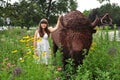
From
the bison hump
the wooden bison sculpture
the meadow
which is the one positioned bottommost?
the meadow

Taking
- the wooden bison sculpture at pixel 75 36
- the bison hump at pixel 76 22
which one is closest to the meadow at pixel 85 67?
the wooden bison sculpture at pixel 75 36

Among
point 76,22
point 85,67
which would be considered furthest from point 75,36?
point 85,67

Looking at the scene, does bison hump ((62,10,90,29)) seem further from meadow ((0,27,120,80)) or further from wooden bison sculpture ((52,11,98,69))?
meadow ((0,27,120,80))

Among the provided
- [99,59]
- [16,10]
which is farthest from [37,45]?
[16,10]

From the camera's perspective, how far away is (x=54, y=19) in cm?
6888

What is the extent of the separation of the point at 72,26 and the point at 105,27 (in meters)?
1.21

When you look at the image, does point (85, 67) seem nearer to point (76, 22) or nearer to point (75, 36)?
Answer: point (75, 36)

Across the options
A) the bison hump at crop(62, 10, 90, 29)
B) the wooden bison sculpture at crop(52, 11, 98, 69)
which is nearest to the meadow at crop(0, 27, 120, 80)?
the wooden bison sculpture at crop(52, 11, 98, 69)

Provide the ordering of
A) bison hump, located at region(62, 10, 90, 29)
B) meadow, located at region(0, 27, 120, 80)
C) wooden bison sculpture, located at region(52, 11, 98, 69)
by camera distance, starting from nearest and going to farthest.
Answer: meadow, located at region(0, 27, 120, 80)
wooden bison sculpture, located at region(52, 11, 98, 69)
bison hump, located at region(62, 10, 90, 29)

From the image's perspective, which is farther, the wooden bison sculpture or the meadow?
the wooden bison sculpture

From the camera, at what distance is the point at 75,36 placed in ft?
Answer: 26.3

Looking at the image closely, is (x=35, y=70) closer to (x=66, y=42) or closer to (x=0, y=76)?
(x=0, y=76)

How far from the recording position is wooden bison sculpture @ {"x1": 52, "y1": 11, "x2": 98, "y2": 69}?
309 inches

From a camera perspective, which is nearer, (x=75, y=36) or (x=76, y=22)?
(x=75, y=36)
